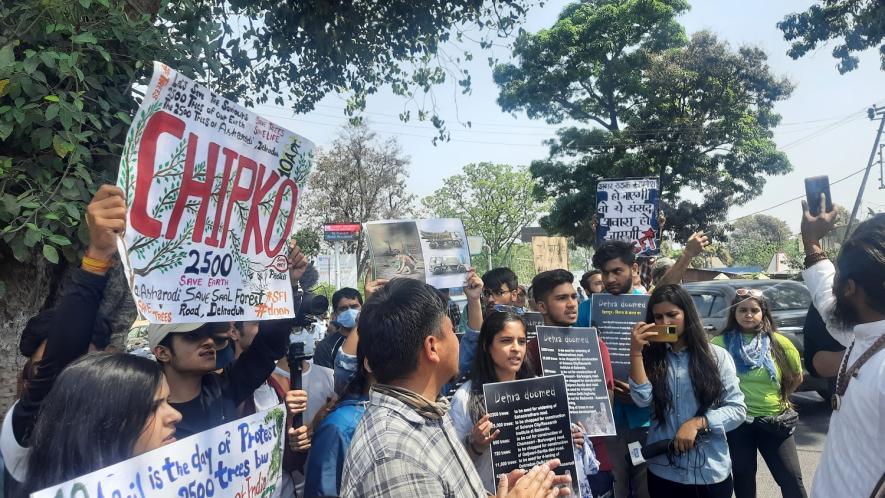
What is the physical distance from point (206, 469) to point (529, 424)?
1.23 meters

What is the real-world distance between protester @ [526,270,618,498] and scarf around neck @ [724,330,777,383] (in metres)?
1.26

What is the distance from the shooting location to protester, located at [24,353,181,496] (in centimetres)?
160

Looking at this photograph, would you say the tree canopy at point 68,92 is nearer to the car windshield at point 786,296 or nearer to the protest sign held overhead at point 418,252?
the protest sign held overhead at point 418,252

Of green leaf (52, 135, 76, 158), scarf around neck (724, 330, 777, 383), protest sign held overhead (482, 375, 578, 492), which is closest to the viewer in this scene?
protest sign held overhead (482, 375, 578, 492)

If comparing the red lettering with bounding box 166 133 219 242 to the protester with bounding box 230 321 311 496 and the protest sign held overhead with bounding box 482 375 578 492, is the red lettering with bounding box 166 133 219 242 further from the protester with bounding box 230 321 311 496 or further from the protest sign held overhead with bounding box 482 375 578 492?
the protest sign held overhead with bounding box 482 375 578 492

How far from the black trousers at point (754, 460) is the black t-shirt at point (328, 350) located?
244cm

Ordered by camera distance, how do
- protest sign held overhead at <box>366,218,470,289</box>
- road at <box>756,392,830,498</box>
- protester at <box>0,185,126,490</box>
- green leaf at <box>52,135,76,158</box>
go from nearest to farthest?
protester at <box>0,185,126,490</box> < green leaf at <box>52,135,76,158</box> < protest sign held overhead at <box>366,218,470,289</box> < road at <box>756,392,830,498</box>

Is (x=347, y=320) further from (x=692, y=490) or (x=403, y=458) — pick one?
(x=403, y=458)

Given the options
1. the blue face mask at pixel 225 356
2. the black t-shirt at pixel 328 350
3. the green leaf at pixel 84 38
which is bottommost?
the black t-shirt at pixel 328 350

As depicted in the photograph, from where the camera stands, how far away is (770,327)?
446 cm

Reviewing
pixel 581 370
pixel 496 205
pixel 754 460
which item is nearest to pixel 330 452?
pixel 581 370

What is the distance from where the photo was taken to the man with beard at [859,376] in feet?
5.89

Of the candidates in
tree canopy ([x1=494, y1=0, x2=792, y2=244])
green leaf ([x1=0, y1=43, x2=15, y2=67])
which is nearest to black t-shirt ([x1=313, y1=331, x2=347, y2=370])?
green leaf ([x1=0, y1=43, x2=15, y2=67])

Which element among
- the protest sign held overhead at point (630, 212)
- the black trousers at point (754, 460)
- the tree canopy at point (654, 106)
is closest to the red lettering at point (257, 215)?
the black trousers at point (754, 460)
